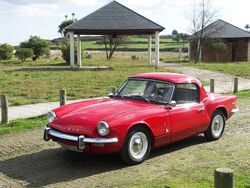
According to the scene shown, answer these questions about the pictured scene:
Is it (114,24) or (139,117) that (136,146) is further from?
(114,24)

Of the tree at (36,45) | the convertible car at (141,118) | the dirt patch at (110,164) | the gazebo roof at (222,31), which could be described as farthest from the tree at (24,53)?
the convertible car at (141,118)

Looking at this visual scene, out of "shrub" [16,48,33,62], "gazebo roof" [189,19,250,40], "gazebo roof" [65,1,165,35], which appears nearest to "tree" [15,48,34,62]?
"shrub" [16,48,33,62]

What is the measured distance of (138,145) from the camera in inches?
269

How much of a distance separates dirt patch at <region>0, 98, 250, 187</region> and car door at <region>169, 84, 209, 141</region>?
37 cm

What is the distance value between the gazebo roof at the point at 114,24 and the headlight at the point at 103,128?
79.8 ft

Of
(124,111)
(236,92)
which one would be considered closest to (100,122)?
(124,111)

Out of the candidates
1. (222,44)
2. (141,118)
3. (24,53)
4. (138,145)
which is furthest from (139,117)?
(222,44)

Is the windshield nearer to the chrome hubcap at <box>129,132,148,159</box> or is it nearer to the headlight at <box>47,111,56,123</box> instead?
the chrome hubcap at <box>129,132,148,159</box>

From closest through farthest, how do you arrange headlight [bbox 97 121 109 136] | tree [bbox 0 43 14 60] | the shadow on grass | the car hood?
the shadow on grass, headlight [bbox 97 121 109 136], the car hood, tree [bbox 0 43 14 60]

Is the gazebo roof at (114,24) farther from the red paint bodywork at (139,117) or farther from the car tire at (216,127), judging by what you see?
the red paint bodywork at (139,117)

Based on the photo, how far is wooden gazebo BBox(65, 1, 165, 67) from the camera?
30344 mm

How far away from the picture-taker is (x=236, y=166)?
260 inches

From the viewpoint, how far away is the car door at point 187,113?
7.52m

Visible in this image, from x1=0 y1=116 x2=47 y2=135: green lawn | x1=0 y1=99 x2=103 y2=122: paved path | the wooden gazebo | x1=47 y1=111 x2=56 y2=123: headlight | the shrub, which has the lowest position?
x1=0 y1=116 x2=47 y2=135: green lawn
